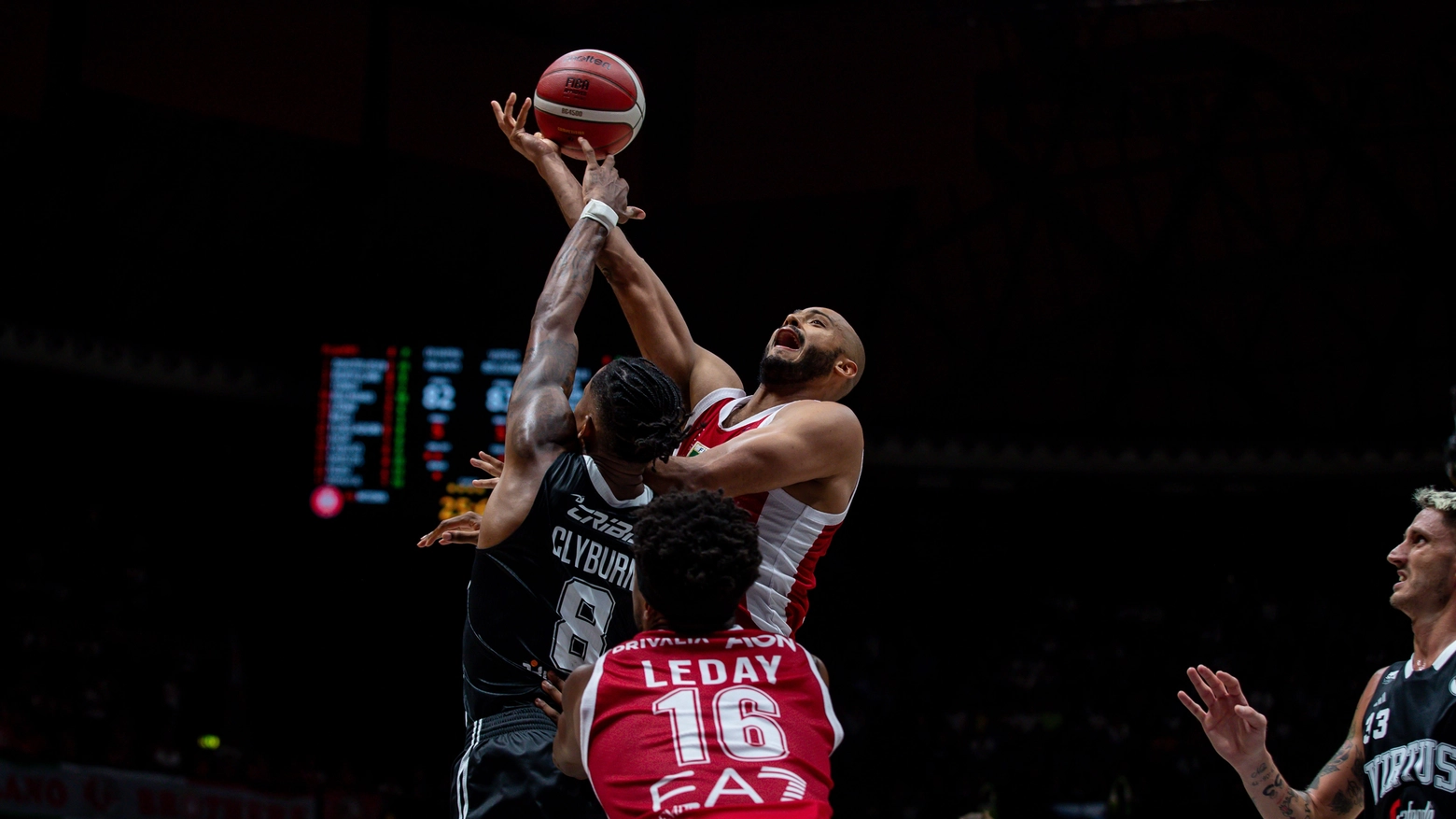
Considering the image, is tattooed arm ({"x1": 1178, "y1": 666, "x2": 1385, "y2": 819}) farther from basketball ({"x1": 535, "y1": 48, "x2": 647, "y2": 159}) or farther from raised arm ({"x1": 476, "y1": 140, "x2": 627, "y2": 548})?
basketball ({"x1": 535, "y1": 48, "x2": 647, "y2": 159})

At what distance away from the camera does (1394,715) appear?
13.6ft

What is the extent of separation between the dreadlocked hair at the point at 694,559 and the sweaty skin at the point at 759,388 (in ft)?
2.42

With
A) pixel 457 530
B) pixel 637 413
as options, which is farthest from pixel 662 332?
pixel 637 413

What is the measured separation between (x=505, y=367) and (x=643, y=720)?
828 cm

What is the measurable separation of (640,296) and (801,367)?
653 millimetres

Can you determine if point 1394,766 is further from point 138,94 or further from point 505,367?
point 138,94

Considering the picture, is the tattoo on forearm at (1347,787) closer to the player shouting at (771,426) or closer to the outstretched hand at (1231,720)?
the outstretched hand at (1231,720)

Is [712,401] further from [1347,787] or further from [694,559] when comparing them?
[1347,787]

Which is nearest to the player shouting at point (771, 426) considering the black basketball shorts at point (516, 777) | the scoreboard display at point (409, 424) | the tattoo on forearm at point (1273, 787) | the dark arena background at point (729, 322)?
the black basketball shorts at point (516, 777)

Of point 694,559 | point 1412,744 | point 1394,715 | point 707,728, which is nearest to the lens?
point 707,728

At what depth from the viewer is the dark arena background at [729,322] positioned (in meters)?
11.9

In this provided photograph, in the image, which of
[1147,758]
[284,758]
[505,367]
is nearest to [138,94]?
[505,367]

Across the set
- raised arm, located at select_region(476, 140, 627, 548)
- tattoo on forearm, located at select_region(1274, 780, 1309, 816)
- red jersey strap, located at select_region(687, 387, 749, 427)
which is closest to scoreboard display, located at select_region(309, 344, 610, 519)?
red jersey strap, located at select_region(687, 387, 749, 427)

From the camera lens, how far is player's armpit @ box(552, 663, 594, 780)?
114 inches
